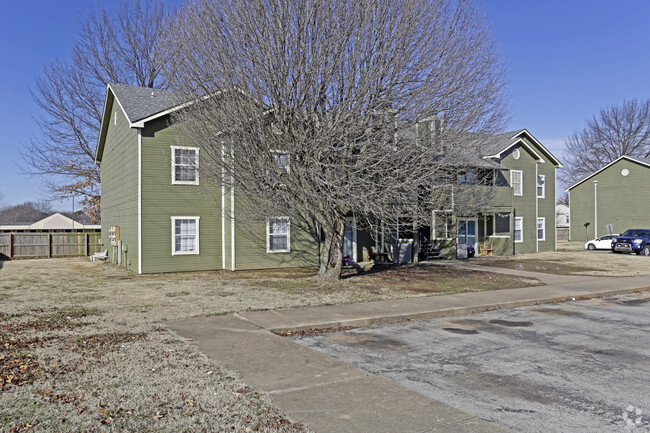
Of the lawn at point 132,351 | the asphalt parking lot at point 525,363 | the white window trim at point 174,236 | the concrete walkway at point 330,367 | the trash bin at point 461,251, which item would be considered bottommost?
the asphalt parking lot at point 525,363

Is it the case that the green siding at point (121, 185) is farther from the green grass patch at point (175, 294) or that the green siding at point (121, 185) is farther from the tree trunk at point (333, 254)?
the tree trunk at point (333, 254)

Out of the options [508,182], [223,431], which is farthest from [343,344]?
[508,182]

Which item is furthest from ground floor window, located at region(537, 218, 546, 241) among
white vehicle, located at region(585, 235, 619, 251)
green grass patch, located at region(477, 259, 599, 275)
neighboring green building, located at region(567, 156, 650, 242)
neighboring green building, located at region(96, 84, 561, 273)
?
neighboring green building, located at region(567, 156, 650, 242)

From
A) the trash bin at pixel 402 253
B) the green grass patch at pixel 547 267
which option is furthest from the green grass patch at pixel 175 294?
the green grass patch at pixel 547 267

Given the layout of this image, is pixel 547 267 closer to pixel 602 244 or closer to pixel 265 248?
pixel 265 248

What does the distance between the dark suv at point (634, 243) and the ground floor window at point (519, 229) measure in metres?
6.40

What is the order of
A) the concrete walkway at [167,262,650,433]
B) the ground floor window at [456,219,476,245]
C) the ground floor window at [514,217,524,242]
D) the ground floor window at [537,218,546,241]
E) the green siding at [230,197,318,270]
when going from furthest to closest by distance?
the ground floor window at [537,218,546,241]
the ground floor window at [514,217,524,242]
the ground floor window at [456,219,476,245]
the green siding at [230,197,318,270]
the concrete walkway at [167,262,650,433]

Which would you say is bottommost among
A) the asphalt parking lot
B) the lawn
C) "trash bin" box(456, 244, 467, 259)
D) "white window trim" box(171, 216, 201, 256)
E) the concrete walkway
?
the asphalt parking lot

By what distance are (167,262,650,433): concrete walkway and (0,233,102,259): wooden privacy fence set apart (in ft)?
78.1

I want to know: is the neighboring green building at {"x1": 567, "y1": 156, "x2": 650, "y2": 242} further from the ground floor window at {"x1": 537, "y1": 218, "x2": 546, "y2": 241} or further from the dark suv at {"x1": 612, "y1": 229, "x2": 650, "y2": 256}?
the ground floor window at {"x1": 537, "y1": 218, "x2": 546, "y2": 241}

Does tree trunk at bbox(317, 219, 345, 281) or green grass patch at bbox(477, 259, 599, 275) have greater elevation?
tree trunk at bbox(317, 219, 345, 281)

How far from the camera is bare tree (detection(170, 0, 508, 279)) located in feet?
41.9

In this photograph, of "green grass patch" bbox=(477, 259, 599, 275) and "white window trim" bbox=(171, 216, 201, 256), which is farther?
"green grass patch" bbox=(477, 259, 599, 275)

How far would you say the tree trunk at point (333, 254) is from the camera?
606 inches
